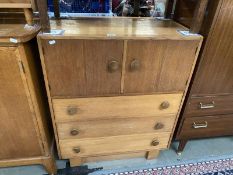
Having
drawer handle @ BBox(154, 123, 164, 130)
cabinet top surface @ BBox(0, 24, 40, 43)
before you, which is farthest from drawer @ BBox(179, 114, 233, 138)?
cabinet top surface @ BBox(0, 24, 40, 43)

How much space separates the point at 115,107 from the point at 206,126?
0.74 m

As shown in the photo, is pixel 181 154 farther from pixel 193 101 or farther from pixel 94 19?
pixel 94 19

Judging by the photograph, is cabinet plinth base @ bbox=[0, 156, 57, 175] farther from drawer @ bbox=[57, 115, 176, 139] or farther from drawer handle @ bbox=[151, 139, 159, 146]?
drawer handle @ bbox=[151, 139, 159, 146]

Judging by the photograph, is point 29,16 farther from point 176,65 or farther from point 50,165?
point 50,165

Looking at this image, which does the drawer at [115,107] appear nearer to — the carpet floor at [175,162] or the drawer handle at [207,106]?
the drawer handle at [207,106]

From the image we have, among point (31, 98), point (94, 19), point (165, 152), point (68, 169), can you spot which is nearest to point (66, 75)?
point (31, 98)

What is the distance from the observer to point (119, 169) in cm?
145

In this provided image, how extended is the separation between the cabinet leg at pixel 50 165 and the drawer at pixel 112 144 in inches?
3.5

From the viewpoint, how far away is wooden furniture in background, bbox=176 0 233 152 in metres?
1.04

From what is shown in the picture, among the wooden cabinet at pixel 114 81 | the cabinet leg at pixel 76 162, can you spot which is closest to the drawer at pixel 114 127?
the wooden cabinet at pixel 114 81

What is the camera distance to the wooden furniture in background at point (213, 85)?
1.04 metres

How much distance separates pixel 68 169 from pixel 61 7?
1.12m

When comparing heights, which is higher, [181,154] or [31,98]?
[31,98]

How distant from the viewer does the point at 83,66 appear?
3.24ft
